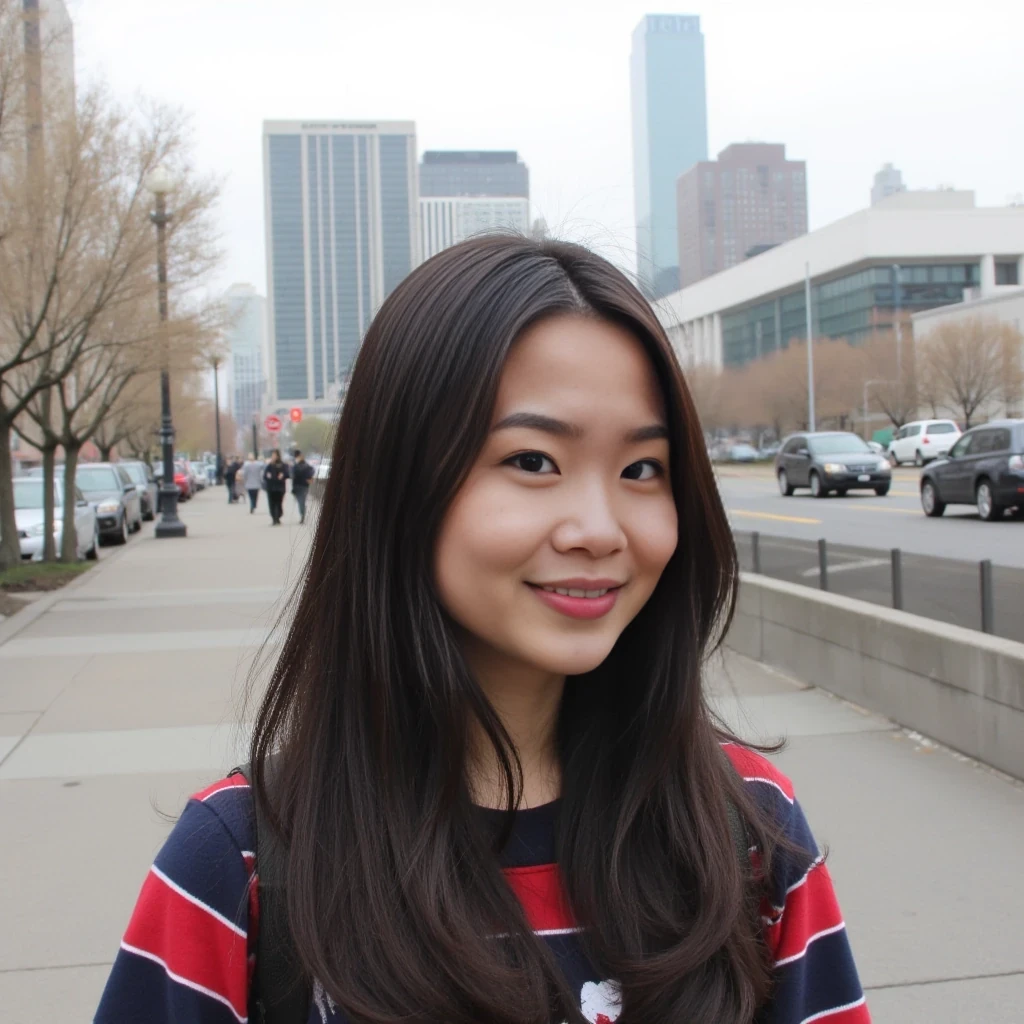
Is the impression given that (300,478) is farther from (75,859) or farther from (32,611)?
(75,859)

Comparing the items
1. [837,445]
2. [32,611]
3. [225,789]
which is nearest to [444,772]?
[225,789]

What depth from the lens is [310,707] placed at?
1494 mm

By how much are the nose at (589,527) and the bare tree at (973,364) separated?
211 feet

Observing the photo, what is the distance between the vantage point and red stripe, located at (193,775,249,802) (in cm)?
140

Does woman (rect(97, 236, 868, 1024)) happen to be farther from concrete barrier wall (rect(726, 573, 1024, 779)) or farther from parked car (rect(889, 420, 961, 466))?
parked car (rect(889, 420, 961, 466))

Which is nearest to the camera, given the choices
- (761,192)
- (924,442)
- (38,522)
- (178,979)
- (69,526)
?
(178,979)

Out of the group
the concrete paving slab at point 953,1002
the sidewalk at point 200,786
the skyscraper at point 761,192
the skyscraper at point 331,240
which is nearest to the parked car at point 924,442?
the skyscraper at point 331,240

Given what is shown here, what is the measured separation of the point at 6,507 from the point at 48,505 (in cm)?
232

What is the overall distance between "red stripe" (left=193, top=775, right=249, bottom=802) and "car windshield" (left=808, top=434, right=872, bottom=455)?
28.6 m

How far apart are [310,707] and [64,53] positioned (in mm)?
14409

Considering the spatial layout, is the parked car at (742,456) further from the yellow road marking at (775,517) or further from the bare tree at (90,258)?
the bare tree at (90,258)

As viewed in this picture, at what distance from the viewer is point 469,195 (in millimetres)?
2846

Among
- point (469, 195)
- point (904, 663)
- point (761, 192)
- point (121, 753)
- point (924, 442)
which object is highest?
Result: point (761, 192)

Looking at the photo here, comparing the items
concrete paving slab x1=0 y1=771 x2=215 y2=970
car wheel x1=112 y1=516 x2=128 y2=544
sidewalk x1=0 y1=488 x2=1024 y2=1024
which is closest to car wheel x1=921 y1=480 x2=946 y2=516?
sidewalk x1=0 y1=488 x2=1024 y2=1024
